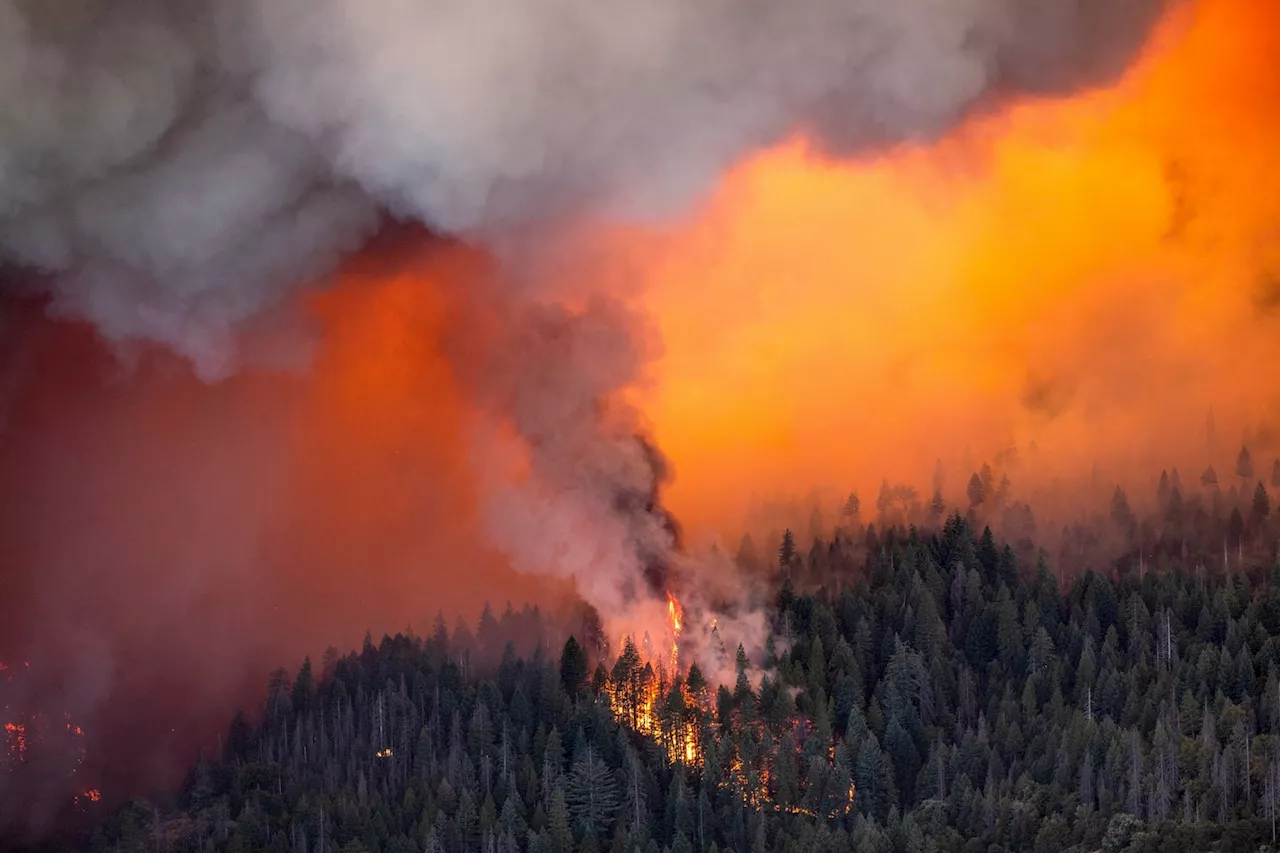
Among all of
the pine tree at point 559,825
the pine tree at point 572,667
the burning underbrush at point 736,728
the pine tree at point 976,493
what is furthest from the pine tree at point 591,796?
the pine tree at point 976,493

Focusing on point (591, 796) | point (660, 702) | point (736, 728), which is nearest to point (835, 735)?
point (736, 728)

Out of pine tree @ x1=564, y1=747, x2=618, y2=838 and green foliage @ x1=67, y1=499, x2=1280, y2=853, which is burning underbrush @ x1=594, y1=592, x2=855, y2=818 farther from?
pine tree @ x1=564, y1=747, x2=618, y2=838

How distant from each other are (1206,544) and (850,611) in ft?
39.8

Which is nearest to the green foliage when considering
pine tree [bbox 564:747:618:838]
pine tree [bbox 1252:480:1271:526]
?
pine tree [bbox 564:747:618:838]

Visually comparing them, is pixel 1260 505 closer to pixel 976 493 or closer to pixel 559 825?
pixel 976 493

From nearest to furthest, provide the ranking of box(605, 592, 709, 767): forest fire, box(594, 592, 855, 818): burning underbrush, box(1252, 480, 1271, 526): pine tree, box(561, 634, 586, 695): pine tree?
box(594, 592, 855, 818): burning underbrush < box(605, 592, 709, 767): forest fire < box(561, 634, 586, 695): pine tree < box(1252, 480, 1271, 526): pine tree

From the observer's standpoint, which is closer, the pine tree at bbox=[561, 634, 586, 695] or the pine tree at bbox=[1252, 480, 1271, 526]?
the pine tree at bbox=[561, 634, 586, 695]

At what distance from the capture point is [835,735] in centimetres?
4812

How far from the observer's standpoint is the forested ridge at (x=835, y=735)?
1673 inches

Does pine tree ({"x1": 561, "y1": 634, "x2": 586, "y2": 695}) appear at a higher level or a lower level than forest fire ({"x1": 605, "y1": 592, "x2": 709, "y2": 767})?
higher

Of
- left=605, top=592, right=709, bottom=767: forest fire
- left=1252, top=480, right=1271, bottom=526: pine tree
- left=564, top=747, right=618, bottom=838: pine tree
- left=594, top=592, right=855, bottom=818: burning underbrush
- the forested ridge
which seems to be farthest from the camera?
left=1252, top=480, right=1271, bottom=526: pine tree

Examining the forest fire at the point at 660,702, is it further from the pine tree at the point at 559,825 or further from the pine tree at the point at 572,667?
the pine tree at the point at 559,825

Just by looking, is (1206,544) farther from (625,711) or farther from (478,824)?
(478,824)

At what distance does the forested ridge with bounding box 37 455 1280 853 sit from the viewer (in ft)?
139
